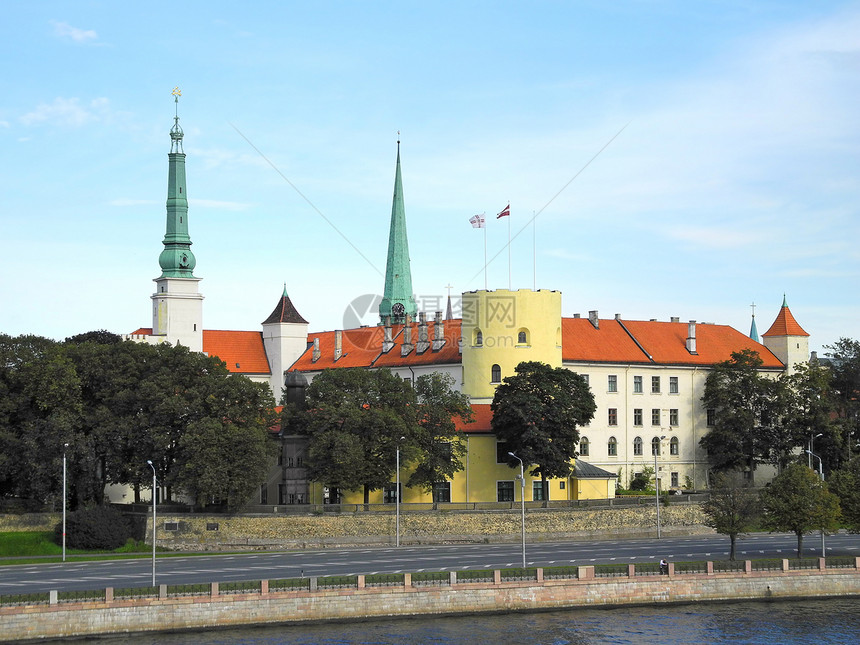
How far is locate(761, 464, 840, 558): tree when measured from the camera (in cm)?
7562

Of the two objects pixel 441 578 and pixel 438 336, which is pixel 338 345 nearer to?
pixel 438 336

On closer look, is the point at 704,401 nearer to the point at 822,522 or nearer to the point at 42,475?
the point at 822,522

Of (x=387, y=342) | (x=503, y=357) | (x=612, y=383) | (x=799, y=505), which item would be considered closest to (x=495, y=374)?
(x=503, y=357)

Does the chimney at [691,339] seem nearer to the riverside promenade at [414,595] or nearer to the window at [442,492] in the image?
the window at [442,492]

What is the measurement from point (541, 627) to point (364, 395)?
37.1 meters

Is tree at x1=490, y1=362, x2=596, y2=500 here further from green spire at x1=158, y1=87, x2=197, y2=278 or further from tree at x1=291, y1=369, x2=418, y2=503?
green spire at x1=158, y1=87, x2=197, y2=278

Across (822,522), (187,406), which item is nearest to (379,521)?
(187,406)

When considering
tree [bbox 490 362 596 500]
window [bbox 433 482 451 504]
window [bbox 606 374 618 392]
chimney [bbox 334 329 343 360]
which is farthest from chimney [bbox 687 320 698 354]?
chimney [bbox 334 329 343 360]

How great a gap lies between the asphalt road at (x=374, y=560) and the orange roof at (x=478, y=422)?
12.7m

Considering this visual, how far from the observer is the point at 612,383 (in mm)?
115625

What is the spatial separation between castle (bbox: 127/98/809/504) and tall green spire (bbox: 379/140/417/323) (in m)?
2.80

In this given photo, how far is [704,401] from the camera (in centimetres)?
11944

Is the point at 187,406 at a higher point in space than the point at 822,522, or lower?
higher

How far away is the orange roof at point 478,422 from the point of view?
101m
